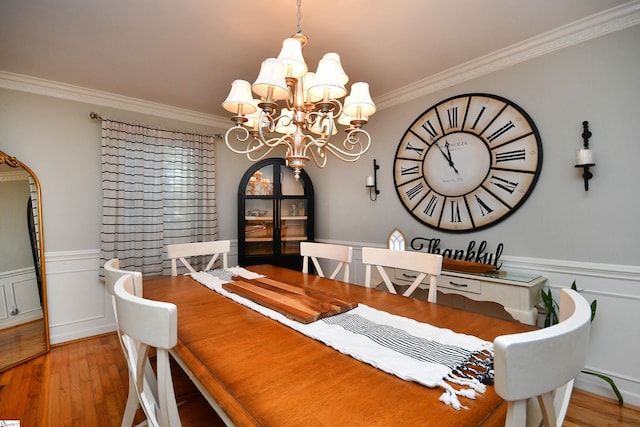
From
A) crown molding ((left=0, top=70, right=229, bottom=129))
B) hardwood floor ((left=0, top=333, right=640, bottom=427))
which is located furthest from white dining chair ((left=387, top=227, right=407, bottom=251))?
crown molding ((left=0, top=70, right=229, bottom=129))

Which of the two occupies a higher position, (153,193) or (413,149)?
(413,149)

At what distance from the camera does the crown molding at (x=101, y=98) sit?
2.50 m

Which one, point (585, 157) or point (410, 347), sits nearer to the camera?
point (410, 347)

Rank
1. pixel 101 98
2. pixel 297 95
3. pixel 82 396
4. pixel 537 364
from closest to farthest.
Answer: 1. pixel 537 364
2. pixel 297 95
3. pixel 82 396
4. pixel 101 98

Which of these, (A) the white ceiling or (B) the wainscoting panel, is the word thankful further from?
(B) the wainscoting panel

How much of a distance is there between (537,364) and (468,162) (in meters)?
2.23

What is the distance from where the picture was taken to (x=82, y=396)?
6.23ft

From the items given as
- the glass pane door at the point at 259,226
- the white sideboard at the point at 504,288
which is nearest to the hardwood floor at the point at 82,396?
the white sideboard at the point at 504,288

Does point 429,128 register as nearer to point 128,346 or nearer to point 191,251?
point 191,251

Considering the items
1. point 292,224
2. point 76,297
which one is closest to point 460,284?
point 292,224

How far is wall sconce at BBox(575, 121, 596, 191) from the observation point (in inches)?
70.5

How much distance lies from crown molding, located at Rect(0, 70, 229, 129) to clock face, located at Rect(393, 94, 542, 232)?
2.48 meters

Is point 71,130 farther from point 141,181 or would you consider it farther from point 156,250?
point 156,250

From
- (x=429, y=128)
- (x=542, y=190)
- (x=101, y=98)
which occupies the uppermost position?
(x=101, y=98)
